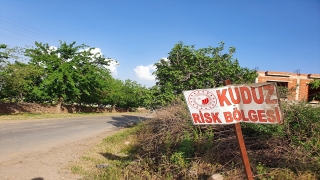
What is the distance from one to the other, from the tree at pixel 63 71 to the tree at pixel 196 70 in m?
16.0

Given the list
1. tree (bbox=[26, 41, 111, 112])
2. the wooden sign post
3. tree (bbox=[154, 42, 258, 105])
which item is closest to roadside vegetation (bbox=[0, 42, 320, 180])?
tree (bbox=[154, 42, 258, 105])

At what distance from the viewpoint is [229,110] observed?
281cm

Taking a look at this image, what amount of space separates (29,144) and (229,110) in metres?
8.12

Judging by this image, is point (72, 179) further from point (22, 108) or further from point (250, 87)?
point (22, 108)

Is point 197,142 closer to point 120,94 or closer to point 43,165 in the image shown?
point 43,165

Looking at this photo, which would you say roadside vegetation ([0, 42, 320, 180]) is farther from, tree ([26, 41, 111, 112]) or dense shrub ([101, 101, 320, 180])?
tree ([26, 41, 111, 112])

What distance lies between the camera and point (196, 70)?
9664 millimetres

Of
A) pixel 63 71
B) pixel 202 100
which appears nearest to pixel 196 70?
pixel 202 100

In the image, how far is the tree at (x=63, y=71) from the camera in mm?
22219

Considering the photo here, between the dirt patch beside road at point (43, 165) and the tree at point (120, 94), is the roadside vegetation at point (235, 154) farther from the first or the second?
the tree at point (120, 94)

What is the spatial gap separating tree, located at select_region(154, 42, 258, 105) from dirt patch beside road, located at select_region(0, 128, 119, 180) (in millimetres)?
4687

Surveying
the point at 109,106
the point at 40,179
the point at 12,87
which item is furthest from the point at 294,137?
the point at 109,106

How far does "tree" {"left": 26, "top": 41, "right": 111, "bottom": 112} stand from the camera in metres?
22.2

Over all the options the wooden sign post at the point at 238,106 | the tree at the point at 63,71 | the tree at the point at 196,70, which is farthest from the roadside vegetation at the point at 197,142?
the tree at the point at 63,71
